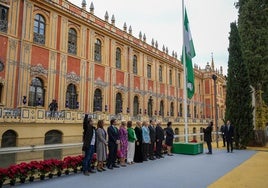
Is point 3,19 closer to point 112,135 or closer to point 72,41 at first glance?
point 72,41

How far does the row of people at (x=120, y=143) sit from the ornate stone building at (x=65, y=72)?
689cm

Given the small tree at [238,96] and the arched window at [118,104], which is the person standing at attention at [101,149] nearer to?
the small tree at [238,96]

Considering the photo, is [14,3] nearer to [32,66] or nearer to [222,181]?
[32,66]

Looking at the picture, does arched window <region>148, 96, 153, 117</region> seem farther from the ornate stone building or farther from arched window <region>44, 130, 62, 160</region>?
arched window <region>44, 130, 62, 160</region>

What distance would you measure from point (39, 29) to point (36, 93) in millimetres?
4790

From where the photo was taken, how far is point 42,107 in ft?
53.0

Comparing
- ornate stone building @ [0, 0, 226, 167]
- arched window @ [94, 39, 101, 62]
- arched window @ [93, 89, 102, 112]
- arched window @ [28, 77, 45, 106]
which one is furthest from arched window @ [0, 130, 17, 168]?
arched window @ [94, 39, 101, 62]

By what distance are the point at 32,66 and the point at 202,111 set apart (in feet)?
110

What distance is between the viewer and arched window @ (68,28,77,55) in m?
20.0

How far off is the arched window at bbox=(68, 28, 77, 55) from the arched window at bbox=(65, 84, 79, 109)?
292cm

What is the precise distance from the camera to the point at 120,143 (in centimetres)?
977

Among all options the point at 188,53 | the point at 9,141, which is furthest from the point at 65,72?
the point at 188,53

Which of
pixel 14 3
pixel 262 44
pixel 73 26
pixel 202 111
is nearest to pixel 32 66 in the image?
pixel 14 3

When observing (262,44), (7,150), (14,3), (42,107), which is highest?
(14,3)
